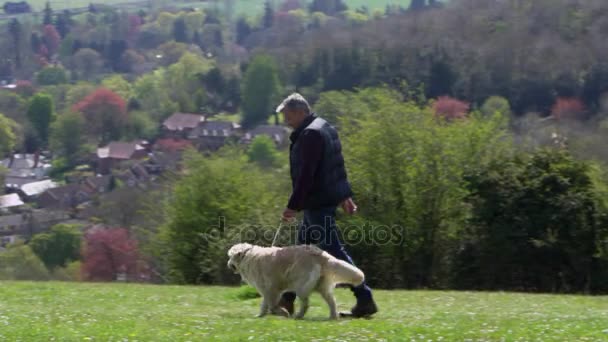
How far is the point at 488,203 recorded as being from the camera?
2036cm

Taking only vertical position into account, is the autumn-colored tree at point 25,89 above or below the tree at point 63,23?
below

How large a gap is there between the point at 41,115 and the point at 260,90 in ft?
69.6

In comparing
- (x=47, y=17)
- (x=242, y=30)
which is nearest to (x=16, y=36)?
(x=47, y=17)

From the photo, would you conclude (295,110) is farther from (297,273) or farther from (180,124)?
(180,124)

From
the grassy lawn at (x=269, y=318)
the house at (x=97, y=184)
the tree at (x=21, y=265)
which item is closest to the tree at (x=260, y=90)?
the house at (x=97, y=184)

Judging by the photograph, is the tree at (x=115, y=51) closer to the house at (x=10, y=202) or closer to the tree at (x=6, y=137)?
the tree at (x=6, y=137)

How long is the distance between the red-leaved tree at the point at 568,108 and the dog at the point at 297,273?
50077mm

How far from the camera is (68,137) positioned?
80312mm

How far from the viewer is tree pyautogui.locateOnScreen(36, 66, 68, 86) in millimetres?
109125

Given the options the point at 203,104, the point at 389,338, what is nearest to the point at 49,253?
the point at 389,338

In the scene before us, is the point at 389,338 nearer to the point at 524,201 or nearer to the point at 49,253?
the point at 524,201

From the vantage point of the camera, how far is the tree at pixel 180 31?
139 metres

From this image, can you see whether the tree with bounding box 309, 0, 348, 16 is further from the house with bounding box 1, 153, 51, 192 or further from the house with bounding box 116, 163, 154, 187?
the house with bounding box 116, 163, 154, 187

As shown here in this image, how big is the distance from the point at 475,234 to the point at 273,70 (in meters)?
63.0
